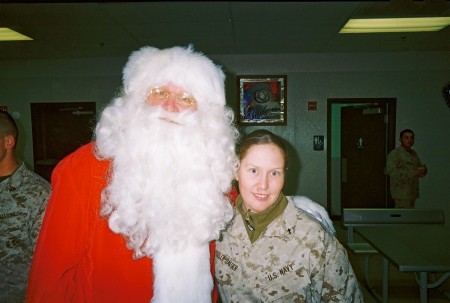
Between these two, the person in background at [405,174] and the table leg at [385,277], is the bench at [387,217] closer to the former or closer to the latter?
the table leg at [385,277]

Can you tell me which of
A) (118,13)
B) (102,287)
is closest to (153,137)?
(102,287)

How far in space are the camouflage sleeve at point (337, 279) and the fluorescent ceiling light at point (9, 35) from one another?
16.0 feet

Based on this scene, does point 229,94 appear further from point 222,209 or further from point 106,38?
point 222,209

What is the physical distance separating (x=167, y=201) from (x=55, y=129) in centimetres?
598

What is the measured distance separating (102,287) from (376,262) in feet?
13.5

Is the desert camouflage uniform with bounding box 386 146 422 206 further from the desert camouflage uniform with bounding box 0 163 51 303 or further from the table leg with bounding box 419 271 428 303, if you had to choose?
the desert camouflage uniform with bounding box 0 163 51 303

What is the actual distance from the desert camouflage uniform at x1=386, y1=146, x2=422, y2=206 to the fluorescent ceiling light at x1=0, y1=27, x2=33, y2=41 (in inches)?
225

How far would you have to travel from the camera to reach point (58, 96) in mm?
6566

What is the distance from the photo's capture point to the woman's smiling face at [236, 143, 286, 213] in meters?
1.48

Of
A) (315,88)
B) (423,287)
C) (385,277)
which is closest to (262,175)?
(423,287)

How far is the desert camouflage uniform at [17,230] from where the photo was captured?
1.96 metres

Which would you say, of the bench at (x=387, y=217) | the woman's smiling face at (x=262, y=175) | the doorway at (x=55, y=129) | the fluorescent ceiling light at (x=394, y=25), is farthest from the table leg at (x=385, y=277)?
the doorway at (x=55, y=129)

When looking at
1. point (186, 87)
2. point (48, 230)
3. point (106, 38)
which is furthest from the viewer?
point (106, 38)

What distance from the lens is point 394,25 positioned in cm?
462
